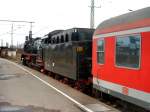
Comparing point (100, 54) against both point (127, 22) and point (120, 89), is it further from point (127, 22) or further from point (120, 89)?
point (127, 22)

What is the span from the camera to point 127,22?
11.5 m

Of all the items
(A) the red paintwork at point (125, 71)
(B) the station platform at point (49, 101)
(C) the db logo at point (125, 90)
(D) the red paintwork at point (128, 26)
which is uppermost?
(D) the red paintwork at point (128, 26)

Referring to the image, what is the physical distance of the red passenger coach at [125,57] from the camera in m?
10.1

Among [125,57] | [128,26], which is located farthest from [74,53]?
[128,26]

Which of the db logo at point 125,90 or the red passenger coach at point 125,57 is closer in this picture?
the red passenger coach at point 125,57

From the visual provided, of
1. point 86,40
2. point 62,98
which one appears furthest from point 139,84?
point 86,40

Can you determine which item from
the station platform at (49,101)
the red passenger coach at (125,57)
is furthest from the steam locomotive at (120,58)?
the station platform at (49,101)

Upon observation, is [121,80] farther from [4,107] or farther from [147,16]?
[4,107]

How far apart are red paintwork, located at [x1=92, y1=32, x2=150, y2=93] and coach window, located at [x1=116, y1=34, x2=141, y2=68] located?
0.62 feet

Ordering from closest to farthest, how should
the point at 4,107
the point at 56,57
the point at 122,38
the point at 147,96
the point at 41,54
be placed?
the point at 147,96, the point at 122,38, the point at 4,107, the point at 56,57, the point at 41,54

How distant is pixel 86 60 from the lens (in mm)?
17656

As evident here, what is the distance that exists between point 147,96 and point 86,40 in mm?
8516

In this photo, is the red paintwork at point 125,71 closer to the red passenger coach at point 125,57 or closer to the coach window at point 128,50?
the red passenger coach at point 125,57

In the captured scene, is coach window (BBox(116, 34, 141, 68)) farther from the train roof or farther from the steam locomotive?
the train roof
